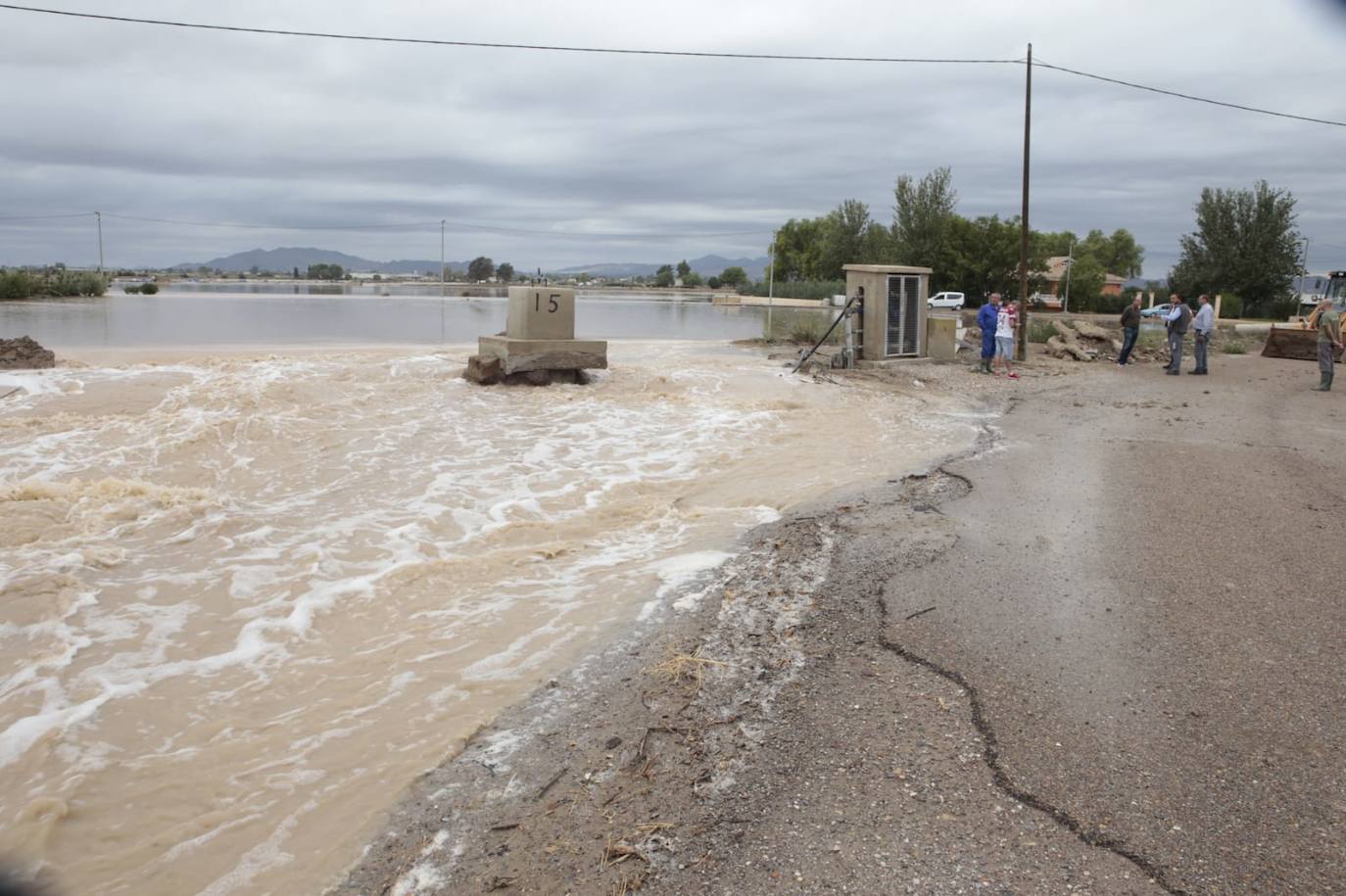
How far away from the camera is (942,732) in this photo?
14.0ft

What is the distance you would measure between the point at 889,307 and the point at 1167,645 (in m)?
18.2

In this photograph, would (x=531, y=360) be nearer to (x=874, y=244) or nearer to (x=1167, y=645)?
(x=1167, y=645)

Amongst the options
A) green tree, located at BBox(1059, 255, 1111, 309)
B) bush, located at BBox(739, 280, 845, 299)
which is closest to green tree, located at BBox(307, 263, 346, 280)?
bush, located at BBox(739, 280, 845, 299)

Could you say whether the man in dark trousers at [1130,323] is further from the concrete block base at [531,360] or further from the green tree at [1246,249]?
the green tree at [1246,249]

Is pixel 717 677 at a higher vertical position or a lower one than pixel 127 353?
lower

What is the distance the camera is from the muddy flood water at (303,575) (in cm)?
432

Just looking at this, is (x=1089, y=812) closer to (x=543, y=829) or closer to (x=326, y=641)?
(x=543, y=829)

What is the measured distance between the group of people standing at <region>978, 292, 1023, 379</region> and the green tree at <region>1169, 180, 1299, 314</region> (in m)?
43.4

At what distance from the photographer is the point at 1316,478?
981 centimetres

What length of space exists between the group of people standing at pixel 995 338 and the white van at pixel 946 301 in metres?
32.7

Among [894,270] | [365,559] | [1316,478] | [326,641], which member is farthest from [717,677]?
[894,270]

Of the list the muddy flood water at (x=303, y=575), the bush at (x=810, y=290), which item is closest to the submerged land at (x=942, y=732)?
the muddy flood water at (x=303, y=575)

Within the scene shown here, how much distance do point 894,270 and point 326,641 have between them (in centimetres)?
1853

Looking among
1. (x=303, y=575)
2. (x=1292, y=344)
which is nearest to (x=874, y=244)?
(x=1292, y=344)
